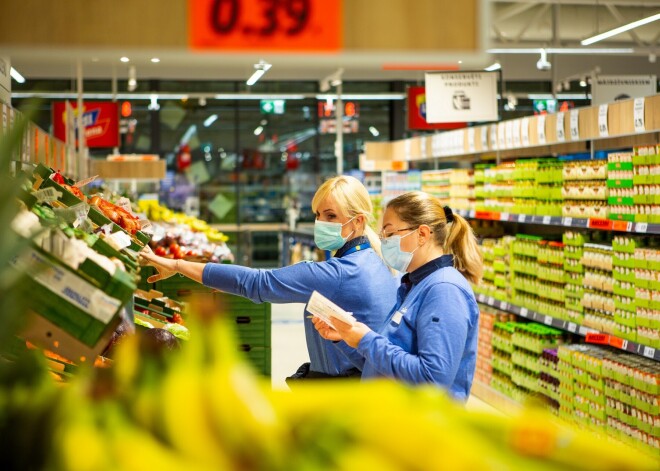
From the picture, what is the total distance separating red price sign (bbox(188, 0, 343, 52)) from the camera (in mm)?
1547

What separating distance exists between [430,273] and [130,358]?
2166mm

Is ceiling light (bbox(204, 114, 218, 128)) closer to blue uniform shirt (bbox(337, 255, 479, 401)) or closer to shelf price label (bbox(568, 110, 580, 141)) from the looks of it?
shelf price label (bbox(568, 110, 580, 141))

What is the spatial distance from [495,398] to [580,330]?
1.69m

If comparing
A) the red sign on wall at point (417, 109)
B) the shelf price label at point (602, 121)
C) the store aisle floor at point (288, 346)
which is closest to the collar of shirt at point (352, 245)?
the shelf price label at point (602, 121)

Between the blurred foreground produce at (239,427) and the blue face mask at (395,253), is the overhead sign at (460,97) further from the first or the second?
the blurred foreground produce at (239,427)

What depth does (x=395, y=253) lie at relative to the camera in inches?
132

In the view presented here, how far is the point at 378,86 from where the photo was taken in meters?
20.0

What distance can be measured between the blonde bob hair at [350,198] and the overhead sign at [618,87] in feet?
28.0

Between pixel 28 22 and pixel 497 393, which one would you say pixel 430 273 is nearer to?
pixel 28 22

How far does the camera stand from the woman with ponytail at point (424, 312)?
2840 mm

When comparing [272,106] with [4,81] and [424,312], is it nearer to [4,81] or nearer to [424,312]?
[4,81]

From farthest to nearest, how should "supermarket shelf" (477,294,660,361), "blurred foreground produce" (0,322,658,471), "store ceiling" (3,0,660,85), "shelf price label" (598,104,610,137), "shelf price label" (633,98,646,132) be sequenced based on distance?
"store ceiling" (3,0,660,85), "shelf price label" (598,104,610,137), "shelf price label" (633,98,646,132), "supermarket shelf" (477,294,660,361), "blurred foreground produce" (0,322,658,471)

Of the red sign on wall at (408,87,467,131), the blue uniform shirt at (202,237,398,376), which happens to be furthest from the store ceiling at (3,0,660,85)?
the blue uniform shirt at (202,237,398,376)

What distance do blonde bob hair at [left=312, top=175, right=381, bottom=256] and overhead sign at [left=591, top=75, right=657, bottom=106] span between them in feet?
28.0
